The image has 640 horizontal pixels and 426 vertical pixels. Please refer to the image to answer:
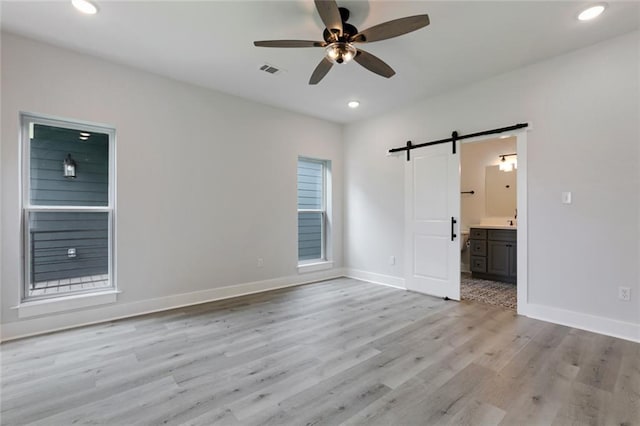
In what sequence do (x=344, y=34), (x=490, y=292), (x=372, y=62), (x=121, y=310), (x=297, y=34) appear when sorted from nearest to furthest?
(x=344, y=34) → (x=372, y=62) → (x=297, y=34) → (x=121, y=310) → (x=490, y=292)

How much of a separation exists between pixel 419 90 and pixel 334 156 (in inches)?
77.2

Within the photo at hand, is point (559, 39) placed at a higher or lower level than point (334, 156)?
higher

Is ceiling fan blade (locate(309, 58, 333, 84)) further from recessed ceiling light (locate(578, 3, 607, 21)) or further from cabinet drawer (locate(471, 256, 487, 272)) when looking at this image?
cabinet drawer (locate(471, 256, 487, 272))

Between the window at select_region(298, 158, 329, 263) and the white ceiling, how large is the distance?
1.82m

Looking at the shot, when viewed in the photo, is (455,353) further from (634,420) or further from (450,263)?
(450,263)

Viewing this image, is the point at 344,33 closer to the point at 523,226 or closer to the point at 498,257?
the point at 523,226

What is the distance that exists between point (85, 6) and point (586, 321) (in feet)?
18.0

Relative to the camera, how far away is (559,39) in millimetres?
2898

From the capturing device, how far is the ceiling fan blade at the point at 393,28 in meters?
2.07

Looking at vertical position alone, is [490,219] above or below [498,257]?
above

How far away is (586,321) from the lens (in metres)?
3.06

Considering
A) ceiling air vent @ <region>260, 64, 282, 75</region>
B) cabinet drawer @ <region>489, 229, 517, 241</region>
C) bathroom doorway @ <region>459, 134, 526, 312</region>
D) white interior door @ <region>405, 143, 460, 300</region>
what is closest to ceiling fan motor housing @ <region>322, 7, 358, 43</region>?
ceiling air vent @ <region>260, 64, 282, 75</region>

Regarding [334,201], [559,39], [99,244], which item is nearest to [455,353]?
[559,39]

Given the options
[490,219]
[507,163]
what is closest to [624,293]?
[490,219]
